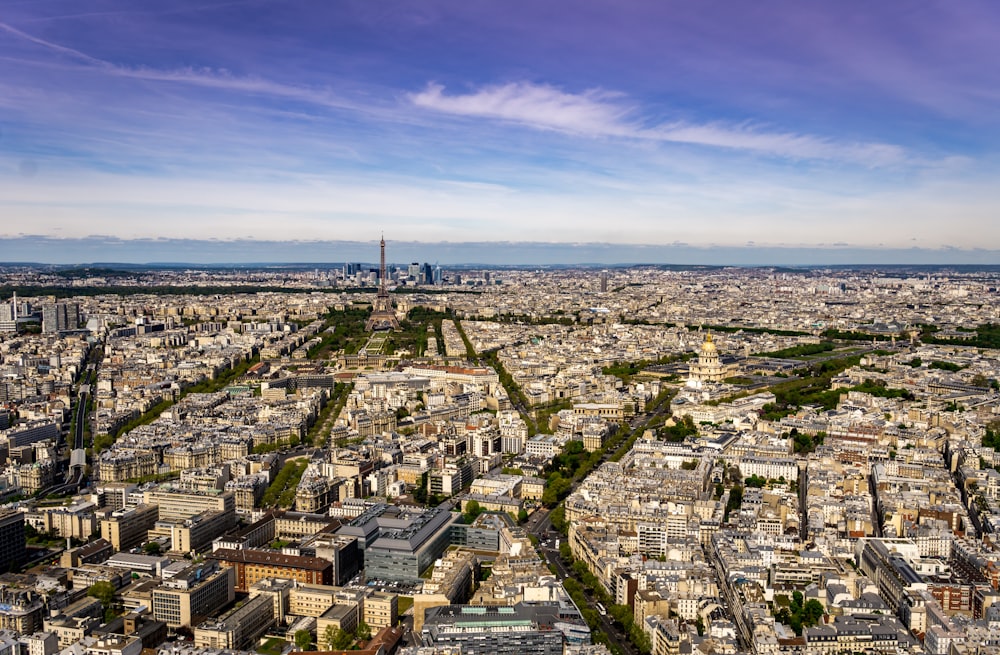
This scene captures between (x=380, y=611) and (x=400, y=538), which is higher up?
(x=400, y=538)

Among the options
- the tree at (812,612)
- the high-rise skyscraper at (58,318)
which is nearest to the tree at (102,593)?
the tree at (812,612)

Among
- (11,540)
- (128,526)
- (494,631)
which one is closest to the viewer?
(494,631)

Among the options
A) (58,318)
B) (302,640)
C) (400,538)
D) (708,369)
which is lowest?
(302,640)

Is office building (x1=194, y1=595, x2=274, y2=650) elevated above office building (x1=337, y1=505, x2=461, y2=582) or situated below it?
below

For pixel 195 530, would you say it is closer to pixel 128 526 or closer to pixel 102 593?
pixel 128 526

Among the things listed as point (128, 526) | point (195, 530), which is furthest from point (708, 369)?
point (128, 526)

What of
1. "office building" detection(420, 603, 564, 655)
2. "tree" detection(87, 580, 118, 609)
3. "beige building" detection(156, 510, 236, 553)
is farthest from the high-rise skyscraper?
"office building" detection(420, 603, 564, 655)

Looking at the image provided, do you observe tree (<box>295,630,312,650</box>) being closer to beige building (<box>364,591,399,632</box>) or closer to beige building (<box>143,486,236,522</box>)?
beige building (<box>364,591,399,632</box>)

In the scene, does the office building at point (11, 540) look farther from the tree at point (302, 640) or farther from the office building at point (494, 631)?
the office building at point (494, 631)

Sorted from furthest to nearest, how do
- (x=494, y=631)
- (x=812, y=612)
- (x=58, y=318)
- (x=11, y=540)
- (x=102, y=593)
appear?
(x=58, y=318) < (x=11, y=540) < (x=102, y=593) < (x=812, y=612) < (x=494, y=631)
